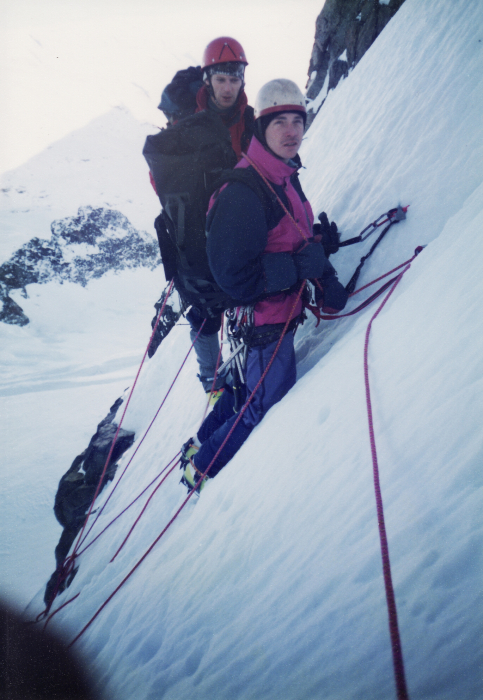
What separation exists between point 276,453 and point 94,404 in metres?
10.7

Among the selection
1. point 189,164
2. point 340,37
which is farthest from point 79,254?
point 189,164

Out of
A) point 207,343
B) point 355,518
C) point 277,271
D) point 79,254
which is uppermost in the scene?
point 277,271

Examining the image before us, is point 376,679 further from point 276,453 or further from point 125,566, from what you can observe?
point 125,566

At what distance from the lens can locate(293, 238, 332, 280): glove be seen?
1.63 m

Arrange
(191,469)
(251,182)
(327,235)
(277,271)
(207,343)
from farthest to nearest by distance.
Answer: (207,343) → (327,235) → (191,469) → (277,271) → (251,182)

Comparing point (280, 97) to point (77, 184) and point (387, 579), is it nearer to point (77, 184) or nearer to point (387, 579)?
point (387, 579)

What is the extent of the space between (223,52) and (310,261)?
1.54 meters

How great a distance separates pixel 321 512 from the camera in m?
1.08

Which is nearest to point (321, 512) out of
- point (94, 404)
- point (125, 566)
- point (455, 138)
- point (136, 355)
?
point (125, 566)

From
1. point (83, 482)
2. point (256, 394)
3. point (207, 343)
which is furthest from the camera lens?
point (83, 482)

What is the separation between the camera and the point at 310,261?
163 cm

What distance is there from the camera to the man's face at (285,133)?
1.50 meters

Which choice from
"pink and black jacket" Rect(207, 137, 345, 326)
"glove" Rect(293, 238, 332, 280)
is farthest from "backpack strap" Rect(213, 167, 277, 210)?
"glove" Rect(293, 238, 332, 280)

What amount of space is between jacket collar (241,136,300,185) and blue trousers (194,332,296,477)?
0.86 meters
